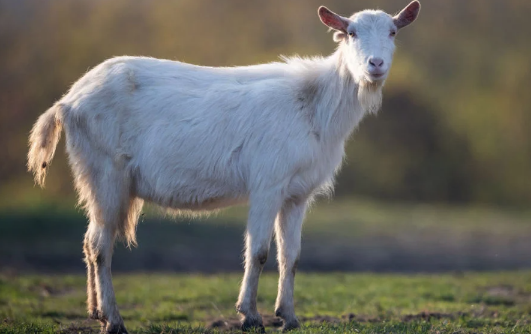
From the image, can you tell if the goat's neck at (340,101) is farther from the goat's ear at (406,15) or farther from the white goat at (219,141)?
the goat's ear at (406,15)

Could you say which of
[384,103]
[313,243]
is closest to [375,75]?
[313,243]

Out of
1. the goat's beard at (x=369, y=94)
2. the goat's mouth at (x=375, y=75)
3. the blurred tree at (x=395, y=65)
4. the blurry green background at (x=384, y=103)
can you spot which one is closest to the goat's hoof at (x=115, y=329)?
the goat's beard at (x=369, y=94)

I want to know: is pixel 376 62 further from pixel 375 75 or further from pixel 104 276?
pixel 104 276

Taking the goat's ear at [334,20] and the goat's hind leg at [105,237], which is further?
the goat's ear at [334,20]

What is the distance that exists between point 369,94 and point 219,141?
1.52 metres

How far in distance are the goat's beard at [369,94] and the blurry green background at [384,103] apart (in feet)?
32.8

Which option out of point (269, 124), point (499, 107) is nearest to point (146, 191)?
point (269, 124)

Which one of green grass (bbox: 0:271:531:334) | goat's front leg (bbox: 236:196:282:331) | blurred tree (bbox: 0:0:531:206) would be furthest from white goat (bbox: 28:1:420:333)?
blurred tree (bbox: 0:0:531:206)

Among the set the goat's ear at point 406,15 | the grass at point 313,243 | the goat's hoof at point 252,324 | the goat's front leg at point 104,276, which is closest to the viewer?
the goat's hoof at point 252,324

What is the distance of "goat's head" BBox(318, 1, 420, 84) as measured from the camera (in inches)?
267

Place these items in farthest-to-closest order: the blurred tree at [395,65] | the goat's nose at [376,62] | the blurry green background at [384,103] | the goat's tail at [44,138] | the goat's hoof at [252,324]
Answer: the blurred tree at [395,65] < the blurry green background at [384,103] < the goat's tail at [44,138] < the goat's hoof at [252,324] < the goat's nose at [376,62]

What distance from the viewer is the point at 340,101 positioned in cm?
732

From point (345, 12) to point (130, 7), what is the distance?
8144 mm

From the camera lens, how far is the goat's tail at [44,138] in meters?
7.50
